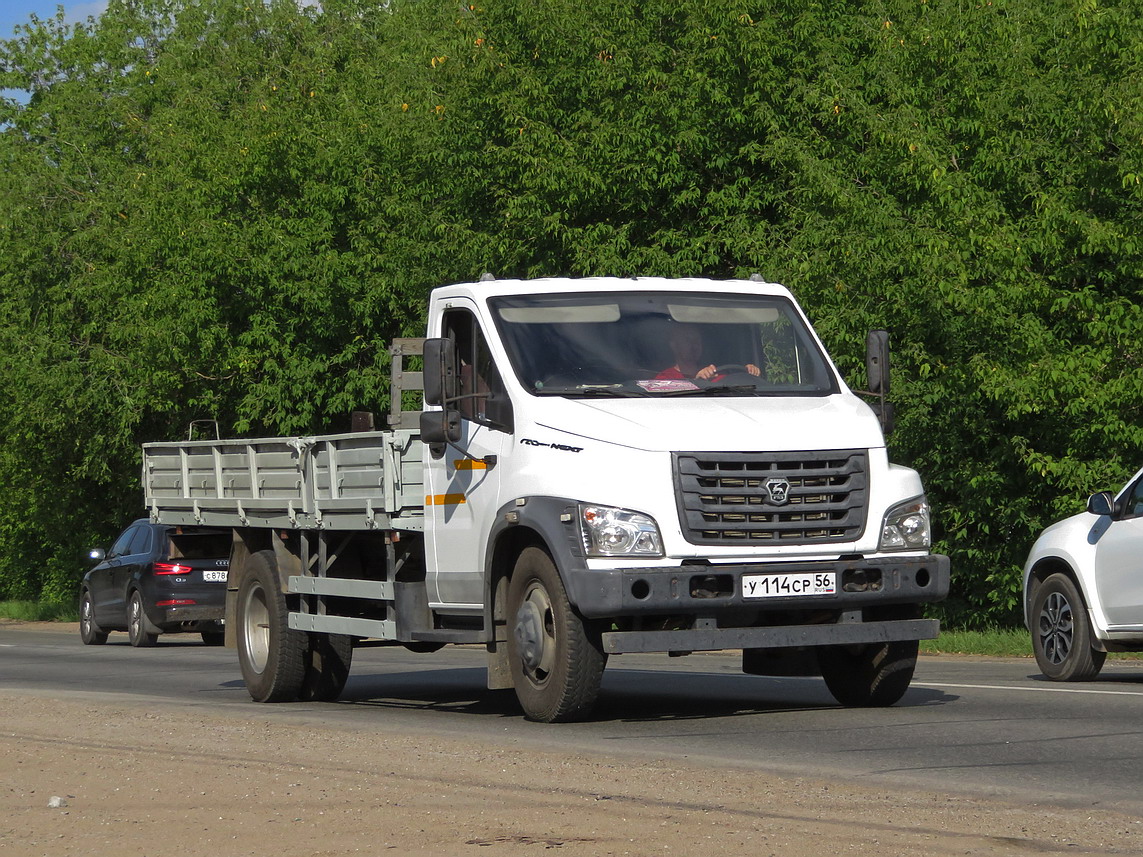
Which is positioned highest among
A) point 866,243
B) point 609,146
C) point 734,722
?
point 609,146

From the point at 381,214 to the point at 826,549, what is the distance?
23267 millimetres

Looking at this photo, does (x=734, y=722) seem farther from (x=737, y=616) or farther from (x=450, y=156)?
(x=450, y=156)

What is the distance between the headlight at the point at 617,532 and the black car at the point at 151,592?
12596 mm

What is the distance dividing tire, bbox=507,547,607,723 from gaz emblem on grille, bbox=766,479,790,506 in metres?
1.23

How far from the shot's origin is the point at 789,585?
34.4 feet

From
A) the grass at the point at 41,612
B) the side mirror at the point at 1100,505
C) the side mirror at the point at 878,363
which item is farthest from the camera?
the grass at the point at 41,612

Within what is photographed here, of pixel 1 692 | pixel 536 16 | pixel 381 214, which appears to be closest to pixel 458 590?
pixel 1 692

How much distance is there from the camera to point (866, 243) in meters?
21.9

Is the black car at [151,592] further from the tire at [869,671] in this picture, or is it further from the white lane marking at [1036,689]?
the tire at [869,671]

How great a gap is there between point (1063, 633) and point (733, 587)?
14.6 feet

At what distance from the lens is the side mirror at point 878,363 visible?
467 inches

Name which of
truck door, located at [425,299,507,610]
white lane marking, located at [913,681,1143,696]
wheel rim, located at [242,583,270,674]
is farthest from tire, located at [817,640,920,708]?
wheel rim, located at [242,583,270,674]

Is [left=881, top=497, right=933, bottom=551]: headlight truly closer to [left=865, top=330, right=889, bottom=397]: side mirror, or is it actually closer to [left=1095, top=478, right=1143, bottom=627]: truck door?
[left=865, top=330, right=889, bottom=397]: side mirror

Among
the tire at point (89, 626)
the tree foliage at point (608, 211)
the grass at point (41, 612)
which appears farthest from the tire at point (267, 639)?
the grass at point (41, 612)
